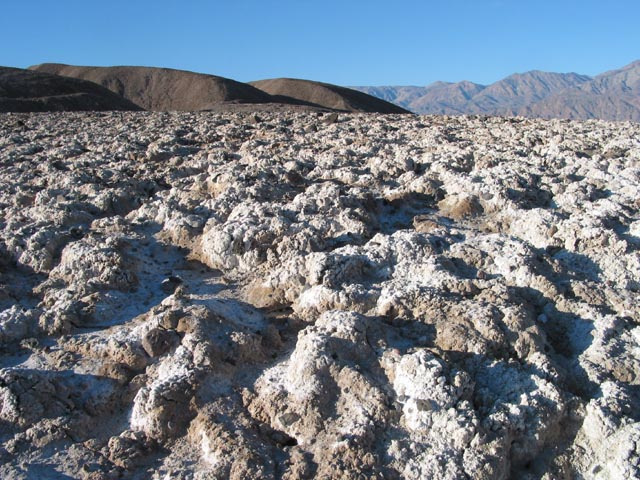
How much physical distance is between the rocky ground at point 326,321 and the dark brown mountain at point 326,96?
83051 mm

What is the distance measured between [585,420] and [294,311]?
9.33 ft

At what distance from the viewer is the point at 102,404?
4.66 metres

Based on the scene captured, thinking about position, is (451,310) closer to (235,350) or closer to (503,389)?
(503,389)

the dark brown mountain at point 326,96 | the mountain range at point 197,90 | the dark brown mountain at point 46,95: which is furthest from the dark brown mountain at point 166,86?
the dark brown mountain at point 46,95

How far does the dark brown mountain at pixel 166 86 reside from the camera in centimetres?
9100

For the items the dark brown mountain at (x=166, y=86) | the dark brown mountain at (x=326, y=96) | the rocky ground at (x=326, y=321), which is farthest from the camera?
the dark brown mountain at (x=326, y=96)

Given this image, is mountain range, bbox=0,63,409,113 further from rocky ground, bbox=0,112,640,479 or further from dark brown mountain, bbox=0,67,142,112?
rocky ground, bbox=0,112,640,479

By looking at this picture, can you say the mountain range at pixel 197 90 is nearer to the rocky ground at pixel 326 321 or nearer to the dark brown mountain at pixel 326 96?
the dark brown mountain at pixel 326 96

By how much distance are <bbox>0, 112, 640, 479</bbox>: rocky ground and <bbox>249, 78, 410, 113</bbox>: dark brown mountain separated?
83051 mm

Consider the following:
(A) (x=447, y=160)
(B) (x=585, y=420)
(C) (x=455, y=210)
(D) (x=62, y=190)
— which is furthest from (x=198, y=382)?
(A) (x=447, y=160)

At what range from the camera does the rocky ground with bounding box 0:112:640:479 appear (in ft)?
13.7

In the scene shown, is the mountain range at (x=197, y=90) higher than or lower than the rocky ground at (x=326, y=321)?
higher

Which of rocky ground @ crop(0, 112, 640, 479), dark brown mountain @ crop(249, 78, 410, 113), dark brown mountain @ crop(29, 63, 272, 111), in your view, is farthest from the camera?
dark brown mountain @ crop(249, 78, 410, 113)

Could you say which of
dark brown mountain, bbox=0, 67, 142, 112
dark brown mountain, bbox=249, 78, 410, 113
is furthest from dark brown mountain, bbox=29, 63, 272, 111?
dark brown mountain, bbox=0, 67, 142, 112
